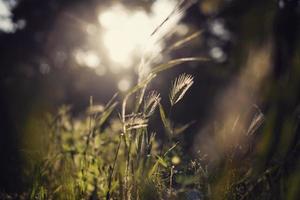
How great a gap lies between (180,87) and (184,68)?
13812 mm

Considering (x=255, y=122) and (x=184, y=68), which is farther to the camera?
(x=184, y=68)

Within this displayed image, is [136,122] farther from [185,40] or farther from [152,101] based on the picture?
[185,40]

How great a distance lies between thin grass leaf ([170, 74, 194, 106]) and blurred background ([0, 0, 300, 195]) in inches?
5.4

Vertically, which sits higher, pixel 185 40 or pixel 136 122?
pixel 185 40

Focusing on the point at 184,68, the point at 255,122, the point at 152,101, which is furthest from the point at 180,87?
the point at 184,68

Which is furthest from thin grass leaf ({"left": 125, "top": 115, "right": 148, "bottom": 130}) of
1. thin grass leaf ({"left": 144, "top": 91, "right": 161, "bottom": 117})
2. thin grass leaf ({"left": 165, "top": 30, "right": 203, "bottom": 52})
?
thin grass leaf ({"left": 165, "top": 30, "right": 203, "bottom": 52})

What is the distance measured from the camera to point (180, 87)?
1.33 metres

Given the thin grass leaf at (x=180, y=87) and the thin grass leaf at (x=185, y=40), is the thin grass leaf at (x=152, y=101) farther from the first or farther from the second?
the thin grass leaf at (x=185, y=40)

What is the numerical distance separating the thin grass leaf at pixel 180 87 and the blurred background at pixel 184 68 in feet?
0.45

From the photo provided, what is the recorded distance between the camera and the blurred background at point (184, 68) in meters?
0.93

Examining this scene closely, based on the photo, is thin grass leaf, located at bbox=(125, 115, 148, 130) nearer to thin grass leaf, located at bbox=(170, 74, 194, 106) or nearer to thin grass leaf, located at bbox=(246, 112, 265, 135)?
thin grass leaf, located at bbox=(170, 74, 194, 106)

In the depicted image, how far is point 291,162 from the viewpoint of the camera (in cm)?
131

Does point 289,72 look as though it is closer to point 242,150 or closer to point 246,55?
point 246,55

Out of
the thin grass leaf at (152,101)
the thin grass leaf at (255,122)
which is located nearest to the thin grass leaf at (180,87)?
the thin grass leaf at (152,101)
